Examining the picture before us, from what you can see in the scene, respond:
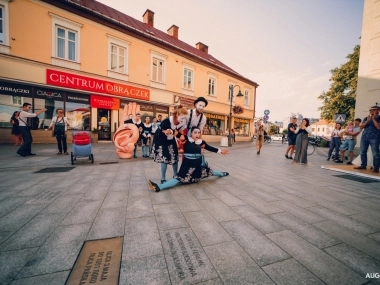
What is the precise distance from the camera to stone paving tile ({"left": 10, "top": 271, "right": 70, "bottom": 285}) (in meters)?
1.42

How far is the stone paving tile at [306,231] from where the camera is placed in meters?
2.09

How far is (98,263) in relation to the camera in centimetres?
168

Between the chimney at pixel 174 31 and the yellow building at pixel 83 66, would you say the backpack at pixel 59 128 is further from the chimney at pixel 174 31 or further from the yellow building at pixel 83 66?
the chimney at pixel 174 31

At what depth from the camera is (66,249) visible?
185cm

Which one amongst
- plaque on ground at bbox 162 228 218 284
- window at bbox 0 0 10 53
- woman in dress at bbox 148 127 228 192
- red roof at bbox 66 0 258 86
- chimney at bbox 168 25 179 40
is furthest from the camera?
chimney at bbox 168 25 179 40

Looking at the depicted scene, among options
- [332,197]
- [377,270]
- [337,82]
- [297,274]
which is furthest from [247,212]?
[337,82]

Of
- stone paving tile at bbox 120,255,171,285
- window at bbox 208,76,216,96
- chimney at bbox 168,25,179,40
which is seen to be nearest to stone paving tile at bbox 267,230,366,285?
stone paving tile at bbox 120,255,171,285

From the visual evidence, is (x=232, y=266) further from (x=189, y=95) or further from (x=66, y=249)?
(x=189, y=95)

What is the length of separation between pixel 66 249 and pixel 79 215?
826 mm

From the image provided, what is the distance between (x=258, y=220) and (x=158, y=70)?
54.1 feet

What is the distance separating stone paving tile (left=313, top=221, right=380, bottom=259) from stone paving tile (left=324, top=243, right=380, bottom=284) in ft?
0.36

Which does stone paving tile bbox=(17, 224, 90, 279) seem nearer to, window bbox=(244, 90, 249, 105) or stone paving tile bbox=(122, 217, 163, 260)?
stone paving tile bbox=(122, 217, 163, 260)

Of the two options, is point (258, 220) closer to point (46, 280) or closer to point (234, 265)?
point (234, 265)

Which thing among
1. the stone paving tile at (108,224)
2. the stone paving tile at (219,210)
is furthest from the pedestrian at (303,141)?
the stone paving tile at (108,224)
